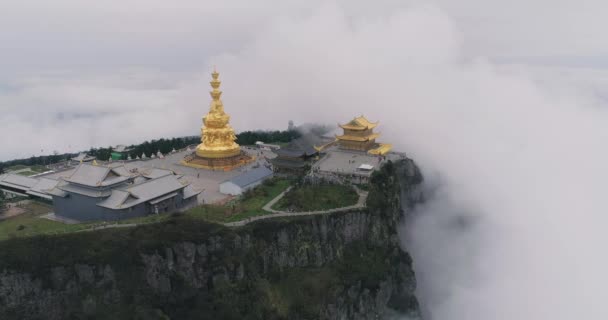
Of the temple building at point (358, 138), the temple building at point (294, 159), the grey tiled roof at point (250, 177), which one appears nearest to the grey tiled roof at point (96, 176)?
the grey tiled roof at point (250, 177)

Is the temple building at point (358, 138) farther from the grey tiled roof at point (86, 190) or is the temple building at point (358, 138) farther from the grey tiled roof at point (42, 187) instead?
the grey tiled roof at point (42, 187)

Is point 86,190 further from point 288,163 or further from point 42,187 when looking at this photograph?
point 288,163

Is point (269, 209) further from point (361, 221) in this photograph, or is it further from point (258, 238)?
point (361, 221)

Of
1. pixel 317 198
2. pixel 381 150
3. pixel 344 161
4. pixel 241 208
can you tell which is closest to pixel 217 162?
pixel 344 161

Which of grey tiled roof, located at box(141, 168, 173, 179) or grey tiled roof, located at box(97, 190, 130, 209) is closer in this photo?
grey tiled roof, located at box(97, 190, 130, 209)

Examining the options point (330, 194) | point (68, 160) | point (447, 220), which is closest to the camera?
point (330, 194)

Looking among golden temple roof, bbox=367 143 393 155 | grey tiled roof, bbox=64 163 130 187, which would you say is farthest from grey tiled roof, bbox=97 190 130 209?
golden temple roof, bbox=367 143 393 155

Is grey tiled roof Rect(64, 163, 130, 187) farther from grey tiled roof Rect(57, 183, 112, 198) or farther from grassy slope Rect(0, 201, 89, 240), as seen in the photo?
grassy slope Rect(0, 201, 89, 240)

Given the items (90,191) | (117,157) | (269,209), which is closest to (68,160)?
(117,157)
